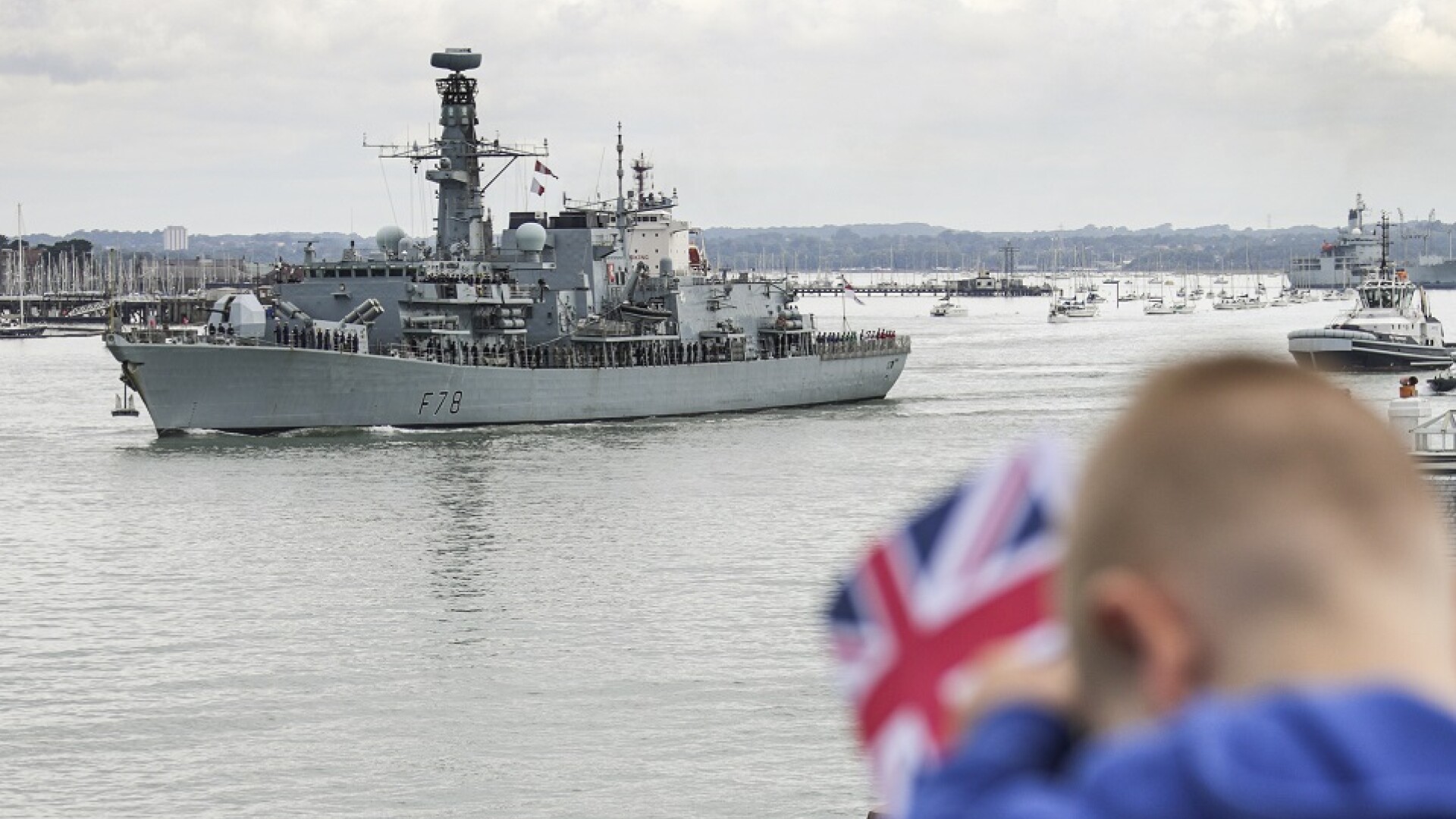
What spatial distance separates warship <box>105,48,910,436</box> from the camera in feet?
168

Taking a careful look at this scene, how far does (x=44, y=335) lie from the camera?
136625 mm

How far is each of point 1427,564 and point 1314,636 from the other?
93 mm

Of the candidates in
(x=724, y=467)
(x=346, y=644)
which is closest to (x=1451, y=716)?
(x=346, y=644)

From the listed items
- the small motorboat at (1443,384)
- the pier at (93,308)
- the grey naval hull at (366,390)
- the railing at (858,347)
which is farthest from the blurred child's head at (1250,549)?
the pier at (93,308)

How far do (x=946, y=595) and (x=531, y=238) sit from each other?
58.9m

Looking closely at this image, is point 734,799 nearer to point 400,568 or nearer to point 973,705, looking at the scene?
point 400,568

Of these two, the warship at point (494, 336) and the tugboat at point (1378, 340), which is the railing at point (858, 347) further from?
the tugboat at point (1378, 340)

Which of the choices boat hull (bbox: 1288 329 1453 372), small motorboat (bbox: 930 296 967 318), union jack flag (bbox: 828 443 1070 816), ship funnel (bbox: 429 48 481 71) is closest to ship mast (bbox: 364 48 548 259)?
ship funnel (bbox: 429 48 481 71)

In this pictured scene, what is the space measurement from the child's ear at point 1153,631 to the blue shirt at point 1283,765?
0.04 m

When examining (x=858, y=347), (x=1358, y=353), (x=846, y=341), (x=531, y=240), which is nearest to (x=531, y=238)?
(x=531, y=240)

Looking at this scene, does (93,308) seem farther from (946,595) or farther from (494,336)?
(946,595)

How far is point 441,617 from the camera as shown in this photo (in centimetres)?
2653

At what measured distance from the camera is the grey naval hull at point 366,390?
2004 inches

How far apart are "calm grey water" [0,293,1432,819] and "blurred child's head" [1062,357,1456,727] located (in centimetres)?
9
